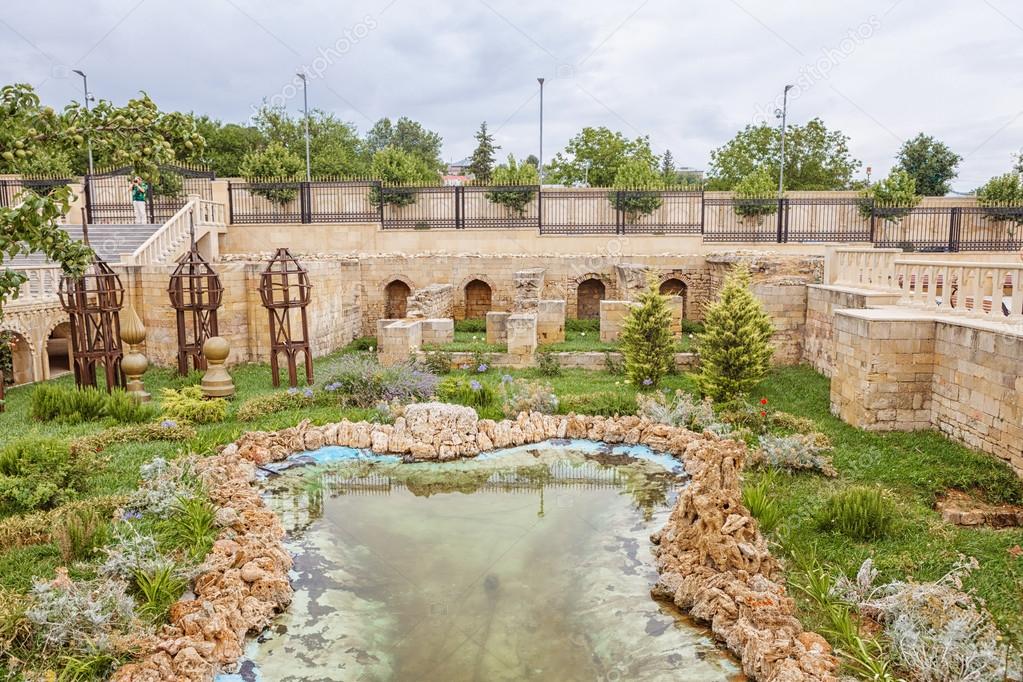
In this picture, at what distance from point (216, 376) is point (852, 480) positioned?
32.4 feet

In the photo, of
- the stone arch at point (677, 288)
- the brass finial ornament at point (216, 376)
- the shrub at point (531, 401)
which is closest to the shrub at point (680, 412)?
the shrub at point (531, 401)

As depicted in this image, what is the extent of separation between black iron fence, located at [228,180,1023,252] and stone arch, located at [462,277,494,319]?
10.9ft

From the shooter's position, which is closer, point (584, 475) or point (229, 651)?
point (229, 651)

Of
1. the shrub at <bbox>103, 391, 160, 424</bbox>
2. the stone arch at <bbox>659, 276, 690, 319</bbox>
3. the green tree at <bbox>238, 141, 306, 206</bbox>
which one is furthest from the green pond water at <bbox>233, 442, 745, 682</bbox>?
the green tree at <bbox>238, 141, 306, 206</bbox>

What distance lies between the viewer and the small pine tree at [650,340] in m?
13.2

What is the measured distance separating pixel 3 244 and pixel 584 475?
7104 millimetres

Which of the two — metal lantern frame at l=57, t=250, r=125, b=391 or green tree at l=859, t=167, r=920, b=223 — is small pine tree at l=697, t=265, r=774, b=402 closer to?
metal lantern frame at l=57, t=250, r=125, b=391

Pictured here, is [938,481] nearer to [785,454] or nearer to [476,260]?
[785,454]

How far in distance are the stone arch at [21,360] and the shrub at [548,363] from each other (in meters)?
10.4

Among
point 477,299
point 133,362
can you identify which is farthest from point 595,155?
point 133,362

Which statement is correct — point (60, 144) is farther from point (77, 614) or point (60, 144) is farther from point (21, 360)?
point (21, 360)

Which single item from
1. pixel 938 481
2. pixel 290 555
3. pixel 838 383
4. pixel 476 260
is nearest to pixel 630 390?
pixel 838 383

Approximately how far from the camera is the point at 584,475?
977 centimetres

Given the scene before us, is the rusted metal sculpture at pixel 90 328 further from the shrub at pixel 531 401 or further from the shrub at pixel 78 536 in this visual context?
the shrub at pixel 531 401
